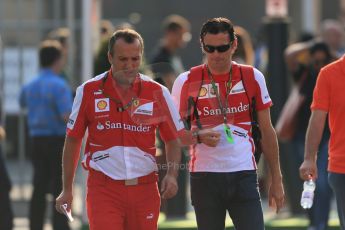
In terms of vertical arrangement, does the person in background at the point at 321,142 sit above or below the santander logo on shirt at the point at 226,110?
A: below

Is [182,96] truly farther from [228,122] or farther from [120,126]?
[120,126]

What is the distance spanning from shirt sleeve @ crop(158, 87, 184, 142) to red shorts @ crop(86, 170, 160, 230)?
1.10 ft

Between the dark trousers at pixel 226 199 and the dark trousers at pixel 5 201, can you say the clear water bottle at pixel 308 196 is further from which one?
the dark trousers at pixel 5 201

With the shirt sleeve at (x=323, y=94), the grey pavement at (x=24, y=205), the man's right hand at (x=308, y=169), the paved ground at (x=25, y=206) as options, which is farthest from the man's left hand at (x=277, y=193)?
the grey pavement at (x=24, y=205)

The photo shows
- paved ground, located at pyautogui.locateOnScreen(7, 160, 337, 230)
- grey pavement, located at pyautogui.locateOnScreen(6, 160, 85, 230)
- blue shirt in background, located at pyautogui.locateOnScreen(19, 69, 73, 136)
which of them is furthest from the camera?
grey pavement, located at pyautogui.locateOnScreen(6, 160, 85, 230)

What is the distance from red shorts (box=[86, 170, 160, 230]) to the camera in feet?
22.0

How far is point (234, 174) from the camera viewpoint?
691 cm

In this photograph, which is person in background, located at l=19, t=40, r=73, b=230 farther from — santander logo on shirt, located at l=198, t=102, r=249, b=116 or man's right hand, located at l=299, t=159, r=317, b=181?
santander logo on shirt, located at l=198, t=102, r=249, b=116

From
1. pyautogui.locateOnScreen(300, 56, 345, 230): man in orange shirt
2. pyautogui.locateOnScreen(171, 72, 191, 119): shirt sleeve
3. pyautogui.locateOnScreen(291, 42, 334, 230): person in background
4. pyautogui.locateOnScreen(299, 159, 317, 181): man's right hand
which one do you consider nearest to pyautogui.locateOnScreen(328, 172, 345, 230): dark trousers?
pyautogui.locateOnScreen(300, 56, 345, 230): man in orange shirt

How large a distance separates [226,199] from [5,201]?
3.69m

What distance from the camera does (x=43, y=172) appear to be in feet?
35.8

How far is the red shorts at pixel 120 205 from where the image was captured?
669 cm

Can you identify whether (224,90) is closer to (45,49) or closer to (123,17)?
(45,49)

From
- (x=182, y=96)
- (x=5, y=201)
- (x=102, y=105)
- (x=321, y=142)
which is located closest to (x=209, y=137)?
(x=182, y=96)
